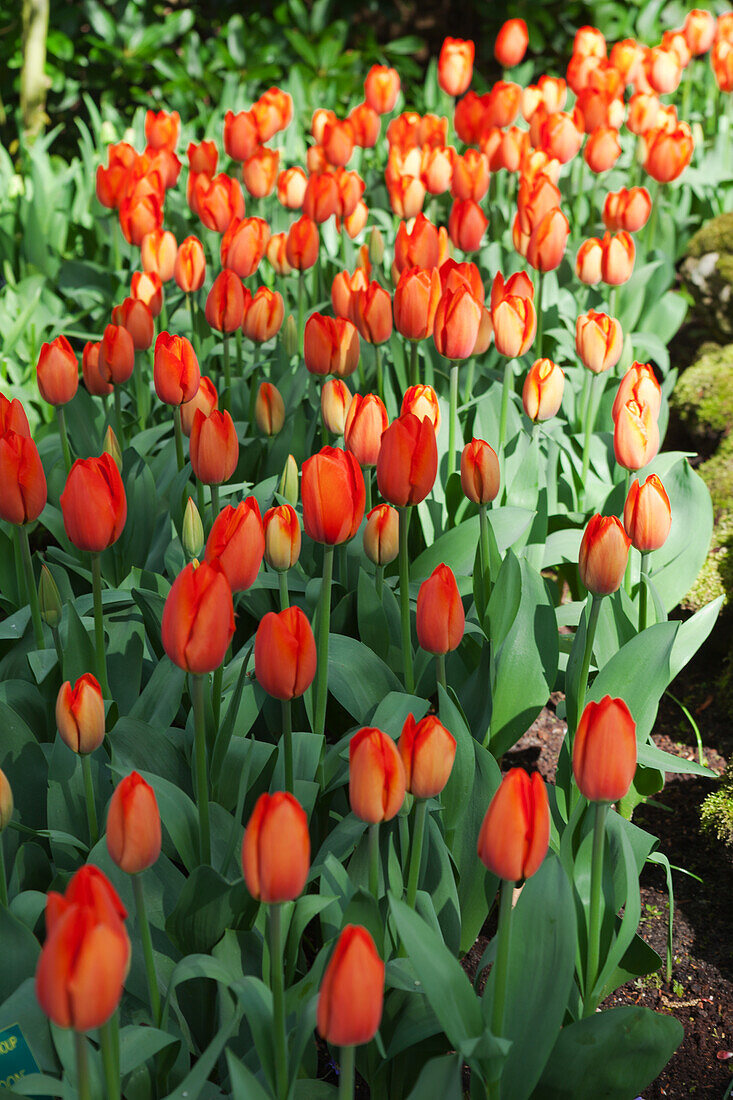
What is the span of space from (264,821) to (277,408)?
129cm

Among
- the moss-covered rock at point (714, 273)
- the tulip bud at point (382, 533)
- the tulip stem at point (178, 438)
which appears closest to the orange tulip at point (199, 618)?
the tulip bud at point (382, 533)

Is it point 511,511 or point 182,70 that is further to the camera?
point 182,70

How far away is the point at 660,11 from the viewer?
6047 millimetres

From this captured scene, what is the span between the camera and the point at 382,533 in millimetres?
1663

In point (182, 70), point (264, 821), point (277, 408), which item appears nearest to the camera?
point (264, 821)

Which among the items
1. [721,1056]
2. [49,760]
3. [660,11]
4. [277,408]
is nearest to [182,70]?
[660,11]

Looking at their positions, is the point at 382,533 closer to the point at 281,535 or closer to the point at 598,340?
the point at 281,535

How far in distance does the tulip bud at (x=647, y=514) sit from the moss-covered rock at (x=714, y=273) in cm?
218

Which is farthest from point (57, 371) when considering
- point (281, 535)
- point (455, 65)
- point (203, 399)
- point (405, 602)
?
point (455, 65)

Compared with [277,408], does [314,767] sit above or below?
below

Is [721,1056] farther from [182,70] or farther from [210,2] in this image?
[210,2]

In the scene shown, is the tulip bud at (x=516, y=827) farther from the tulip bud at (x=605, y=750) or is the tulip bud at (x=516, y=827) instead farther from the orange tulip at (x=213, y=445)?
the orange tulip at (x=213, y=445)

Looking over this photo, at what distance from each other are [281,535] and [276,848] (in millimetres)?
622

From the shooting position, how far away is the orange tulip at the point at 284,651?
4.03ft
